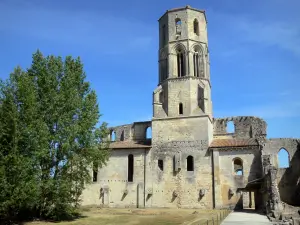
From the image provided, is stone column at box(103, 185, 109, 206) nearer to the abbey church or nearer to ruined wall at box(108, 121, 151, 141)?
the abbey church

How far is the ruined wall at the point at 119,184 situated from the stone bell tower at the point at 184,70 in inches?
211

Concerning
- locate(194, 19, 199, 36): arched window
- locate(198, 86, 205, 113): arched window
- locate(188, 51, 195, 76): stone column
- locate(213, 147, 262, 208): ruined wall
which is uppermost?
locate(194, 19, 199, 36): arched window

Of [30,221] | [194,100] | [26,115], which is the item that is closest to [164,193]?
[194,100]

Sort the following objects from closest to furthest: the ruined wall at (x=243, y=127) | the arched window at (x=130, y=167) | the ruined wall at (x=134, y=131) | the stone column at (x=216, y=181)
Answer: the stone column at (x=216, y=181) → the arched window at (x=130, y=167) → the ruined wall at (x=243, y=127) → the ruined wall at (x=134, y=131)

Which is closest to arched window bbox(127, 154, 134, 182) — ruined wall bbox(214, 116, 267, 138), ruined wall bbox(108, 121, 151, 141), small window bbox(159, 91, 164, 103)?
ruined wall bbox(108, 121, 151, 141)

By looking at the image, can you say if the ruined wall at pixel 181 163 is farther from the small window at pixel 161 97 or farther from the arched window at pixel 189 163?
the small window at pixel 161 97

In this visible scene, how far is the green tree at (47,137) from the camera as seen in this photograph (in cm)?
2045

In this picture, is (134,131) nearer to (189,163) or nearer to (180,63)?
(189,163)

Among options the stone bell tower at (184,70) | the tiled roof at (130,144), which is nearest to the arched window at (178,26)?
the stone bell tower at (184,70)

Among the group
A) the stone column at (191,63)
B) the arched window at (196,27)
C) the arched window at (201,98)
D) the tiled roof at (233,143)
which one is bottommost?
the tiled roof at (233,143)

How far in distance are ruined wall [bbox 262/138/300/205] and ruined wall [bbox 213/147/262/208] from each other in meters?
1.73

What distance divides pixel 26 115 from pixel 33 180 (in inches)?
172

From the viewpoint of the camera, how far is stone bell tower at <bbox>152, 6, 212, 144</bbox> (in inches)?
1441

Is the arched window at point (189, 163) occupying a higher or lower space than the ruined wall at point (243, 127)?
lower
